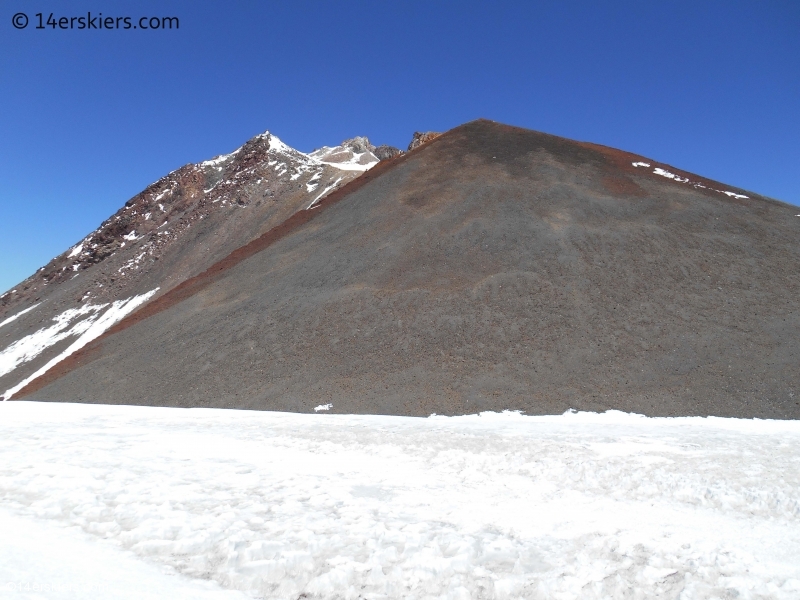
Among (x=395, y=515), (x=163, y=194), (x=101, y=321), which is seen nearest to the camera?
(x=395, y=515)

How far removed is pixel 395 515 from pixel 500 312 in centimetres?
1512

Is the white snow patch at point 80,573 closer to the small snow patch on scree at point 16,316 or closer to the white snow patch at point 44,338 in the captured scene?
the white snow patch at point 44,338

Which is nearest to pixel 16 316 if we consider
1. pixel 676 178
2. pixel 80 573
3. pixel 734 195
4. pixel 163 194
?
pixel 163 194

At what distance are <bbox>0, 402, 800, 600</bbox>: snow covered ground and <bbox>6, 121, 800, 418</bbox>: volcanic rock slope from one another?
6.45 metres

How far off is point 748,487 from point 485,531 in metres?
4.36

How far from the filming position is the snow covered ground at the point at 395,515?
5.13 meters

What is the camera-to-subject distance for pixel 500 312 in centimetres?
2106

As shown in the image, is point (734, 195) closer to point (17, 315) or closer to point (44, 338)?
point (44, 338)

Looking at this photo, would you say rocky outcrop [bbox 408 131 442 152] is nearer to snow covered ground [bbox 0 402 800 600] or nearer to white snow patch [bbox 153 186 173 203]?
white snow patch [bbox 153 186 173 203]

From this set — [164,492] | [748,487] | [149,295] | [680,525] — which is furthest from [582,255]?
[149,295]

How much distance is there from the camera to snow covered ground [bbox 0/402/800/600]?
16.8 feet

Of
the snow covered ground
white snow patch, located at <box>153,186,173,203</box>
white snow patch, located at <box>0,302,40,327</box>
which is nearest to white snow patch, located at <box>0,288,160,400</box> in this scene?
white snow patch, located at <box>0,302,40,327</box>

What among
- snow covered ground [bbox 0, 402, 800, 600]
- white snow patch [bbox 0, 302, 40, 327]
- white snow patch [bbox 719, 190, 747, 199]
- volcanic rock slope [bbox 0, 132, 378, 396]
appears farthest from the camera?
Result: white snow patch [bbox 0, 302, 40, 327]

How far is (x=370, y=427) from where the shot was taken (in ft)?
40.7
